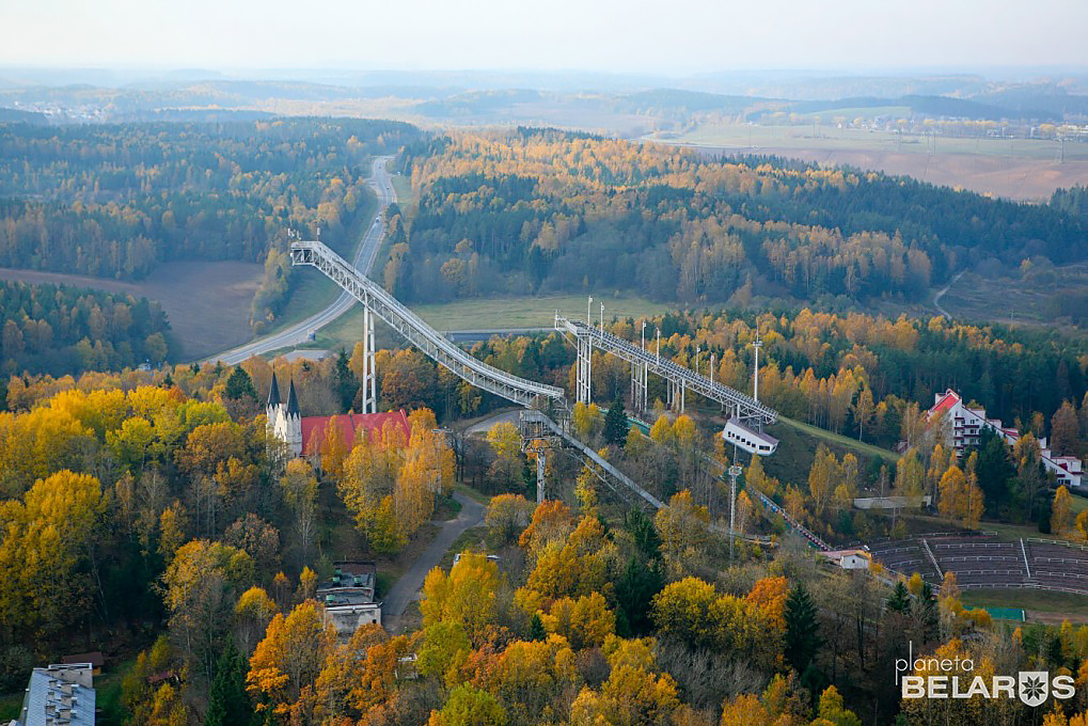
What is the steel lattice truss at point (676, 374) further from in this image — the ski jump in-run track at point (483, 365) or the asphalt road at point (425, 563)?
the asphalt road at point (425, 563)

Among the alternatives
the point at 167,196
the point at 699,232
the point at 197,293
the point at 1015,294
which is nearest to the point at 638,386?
the point at 197,293

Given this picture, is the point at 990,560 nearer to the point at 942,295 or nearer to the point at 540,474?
the point at 540,474

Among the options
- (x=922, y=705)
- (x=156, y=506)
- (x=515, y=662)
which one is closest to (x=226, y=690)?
(x=515, y=662)

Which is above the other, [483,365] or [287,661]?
[483,365]

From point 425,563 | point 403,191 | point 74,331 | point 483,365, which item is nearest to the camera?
point 425,563

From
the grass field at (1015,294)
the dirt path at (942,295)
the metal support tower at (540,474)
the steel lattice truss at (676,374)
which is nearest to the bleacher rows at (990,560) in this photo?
the steel lattice truss at (676,374)

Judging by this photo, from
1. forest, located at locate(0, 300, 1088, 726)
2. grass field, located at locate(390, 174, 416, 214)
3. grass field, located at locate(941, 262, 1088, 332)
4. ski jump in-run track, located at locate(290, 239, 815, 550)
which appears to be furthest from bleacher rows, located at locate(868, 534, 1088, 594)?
grass field, located at locate(390, 174, 416, 214)

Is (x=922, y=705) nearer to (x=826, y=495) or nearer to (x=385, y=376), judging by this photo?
(x=826, y=495)
